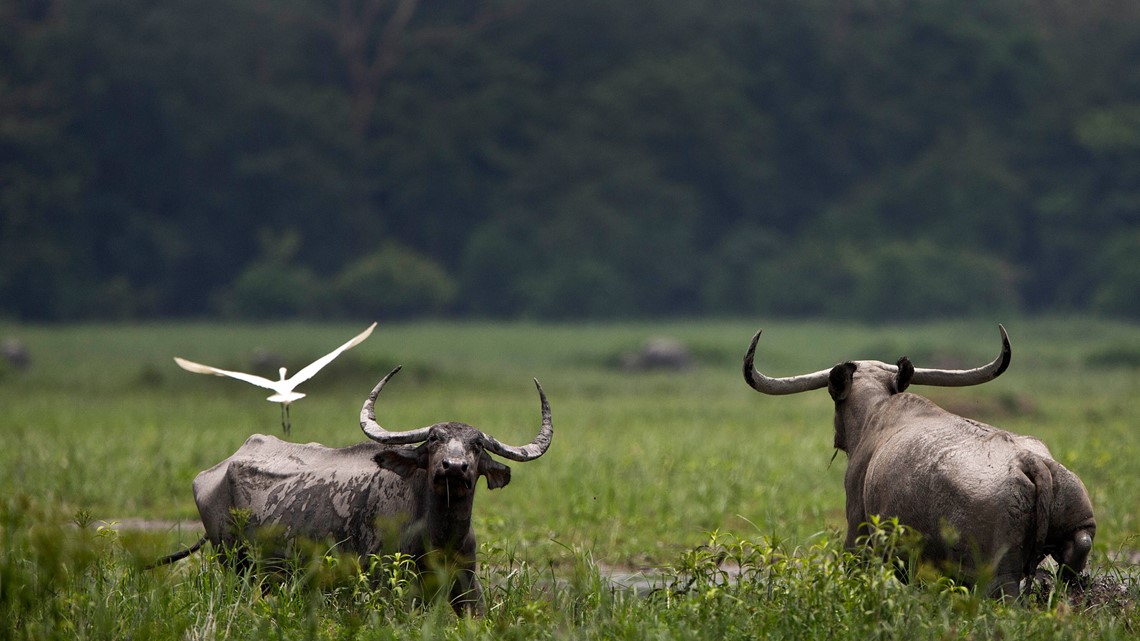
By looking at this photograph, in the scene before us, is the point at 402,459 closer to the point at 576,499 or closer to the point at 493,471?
the point at 493,471

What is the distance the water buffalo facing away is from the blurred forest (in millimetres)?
34825

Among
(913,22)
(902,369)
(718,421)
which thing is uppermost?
(913,22)

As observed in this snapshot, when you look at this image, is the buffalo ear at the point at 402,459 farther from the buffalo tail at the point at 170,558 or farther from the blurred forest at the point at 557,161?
the blurred forest at the point at 557,161

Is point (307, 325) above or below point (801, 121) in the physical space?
below

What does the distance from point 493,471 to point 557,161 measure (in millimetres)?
37541

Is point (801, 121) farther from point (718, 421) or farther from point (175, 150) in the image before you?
point (718, 421)

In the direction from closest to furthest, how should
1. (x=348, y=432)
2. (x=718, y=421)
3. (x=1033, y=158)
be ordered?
(x=348, y=432) < (x=718, y=421) < (x=1033, y=158)

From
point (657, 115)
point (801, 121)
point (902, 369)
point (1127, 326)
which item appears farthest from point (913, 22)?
point (902, 369)

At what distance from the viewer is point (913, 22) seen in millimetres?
45750

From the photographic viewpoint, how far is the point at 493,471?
6.00 metres

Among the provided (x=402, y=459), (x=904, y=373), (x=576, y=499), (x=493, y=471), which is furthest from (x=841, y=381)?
(x=576, y=499)

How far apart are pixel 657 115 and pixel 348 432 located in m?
31.2

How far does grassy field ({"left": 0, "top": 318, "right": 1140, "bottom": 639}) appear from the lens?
5.25 metres

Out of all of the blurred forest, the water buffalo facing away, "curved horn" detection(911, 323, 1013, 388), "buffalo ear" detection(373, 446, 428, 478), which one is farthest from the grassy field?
the blurred forest
